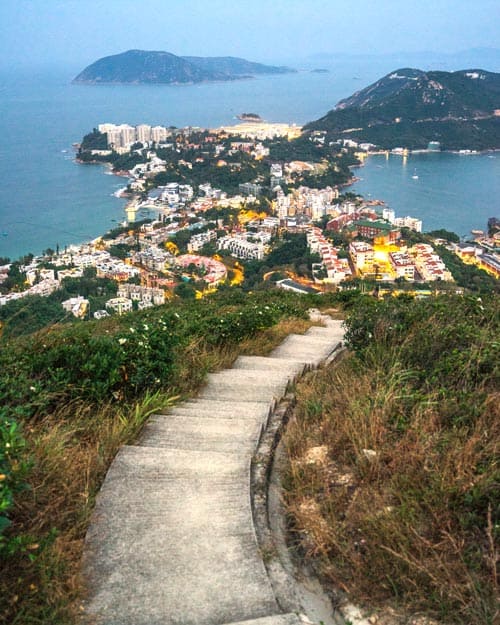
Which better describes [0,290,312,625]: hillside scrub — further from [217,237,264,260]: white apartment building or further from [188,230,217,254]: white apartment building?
[188,230,217,254]: white apartment building

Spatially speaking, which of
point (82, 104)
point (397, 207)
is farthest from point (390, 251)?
point (82, 104)

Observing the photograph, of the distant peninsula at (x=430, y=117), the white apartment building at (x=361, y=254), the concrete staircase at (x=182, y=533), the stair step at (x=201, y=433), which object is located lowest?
the white apartment building at (x=361, y=254)

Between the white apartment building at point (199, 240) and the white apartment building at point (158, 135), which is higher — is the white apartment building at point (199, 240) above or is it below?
below

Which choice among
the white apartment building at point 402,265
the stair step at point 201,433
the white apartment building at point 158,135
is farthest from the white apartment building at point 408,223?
the white apartment building at point 158,135

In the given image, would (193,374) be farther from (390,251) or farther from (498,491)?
(390,251)

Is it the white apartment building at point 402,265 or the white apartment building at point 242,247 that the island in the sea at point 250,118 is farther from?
the white apartment building at point 402,265

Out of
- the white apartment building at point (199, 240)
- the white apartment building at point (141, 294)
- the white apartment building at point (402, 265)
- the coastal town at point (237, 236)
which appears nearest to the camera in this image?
the white apartment building at point (141, 294)

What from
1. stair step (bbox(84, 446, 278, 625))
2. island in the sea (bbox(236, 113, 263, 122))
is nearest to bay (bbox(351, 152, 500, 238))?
island in the sea (bbox(236, 113, 263, 122))

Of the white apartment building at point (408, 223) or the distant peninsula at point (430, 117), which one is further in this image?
the distant peninsula at point (430, 117)
